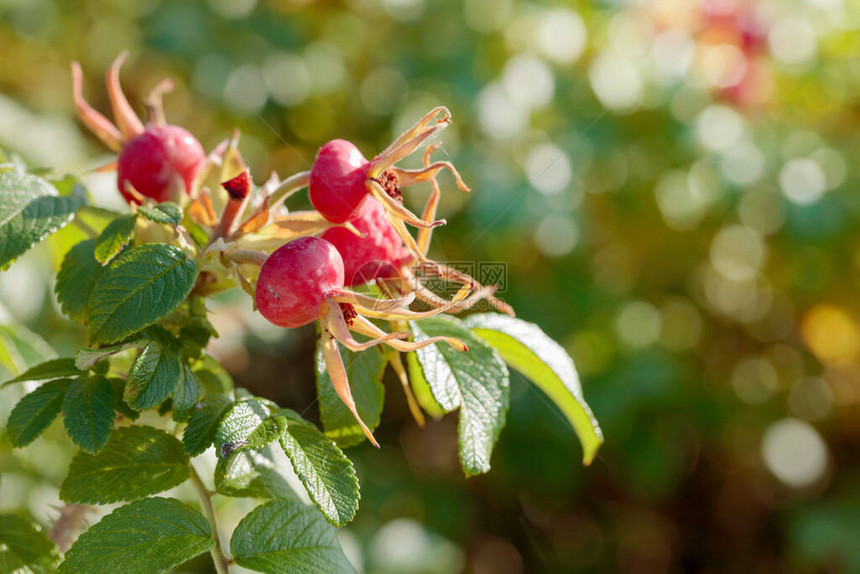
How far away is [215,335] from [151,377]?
5.3 inches

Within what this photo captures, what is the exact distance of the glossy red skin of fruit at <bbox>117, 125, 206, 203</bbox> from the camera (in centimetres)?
106

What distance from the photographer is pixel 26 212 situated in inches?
36.4

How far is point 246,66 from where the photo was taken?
3168 millimetres

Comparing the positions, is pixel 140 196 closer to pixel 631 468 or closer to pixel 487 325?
pixel 487 325

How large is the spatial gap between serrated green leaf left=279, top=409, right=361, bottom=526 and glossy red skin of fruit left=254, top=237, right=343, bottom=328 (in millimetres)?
125

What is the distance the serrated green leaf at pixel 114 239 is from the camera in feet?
2.86

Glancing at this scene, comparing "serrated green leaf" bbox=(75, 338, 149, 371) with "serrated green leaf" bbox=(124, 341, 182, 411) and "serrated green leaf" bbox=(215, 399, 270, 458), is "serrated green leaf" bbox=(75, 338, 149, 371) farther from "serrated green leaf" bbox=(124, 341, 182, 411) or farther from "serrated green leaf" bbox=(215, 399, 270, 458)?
"serrated green leaf" bbox=(215, 399, 270, 458)

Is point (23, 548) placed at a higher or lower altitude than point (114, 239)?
lower

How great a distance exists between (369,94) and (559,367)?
228 centimetres

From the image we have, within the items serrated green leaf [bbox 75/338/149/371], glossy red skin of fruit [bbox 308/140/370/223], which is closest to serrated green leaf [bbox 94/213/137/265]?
serrated green leaf [bbox 75/338/149/371]

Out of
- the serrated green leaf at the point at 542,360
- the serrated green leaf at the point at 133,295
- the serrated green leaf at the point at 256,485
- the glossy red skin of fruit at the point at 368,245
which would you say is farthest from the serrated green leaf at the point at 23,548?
the serrated green leaf at the point at 542,360

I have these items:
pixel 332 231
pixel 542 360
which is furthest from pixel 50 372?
pixel 542 360

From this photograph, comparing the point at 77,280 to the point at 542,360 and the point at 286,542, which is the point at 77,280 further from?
the point at 542,360

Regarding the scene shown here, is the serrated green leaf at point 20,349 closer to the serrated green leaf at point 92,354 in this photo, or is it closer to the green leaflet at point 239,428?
the serrated green leaf at point 92,354
